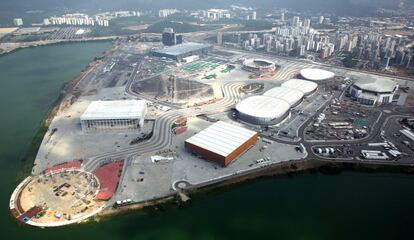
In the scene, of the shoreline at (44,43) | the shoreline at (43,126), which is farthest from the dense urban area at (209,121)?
the shoreline at (44,43)

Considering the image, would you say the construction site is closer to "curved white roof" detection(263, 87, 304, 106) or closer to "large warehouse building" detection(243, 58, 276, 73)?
"curved white roof" detection(263, 87, 304, 106)

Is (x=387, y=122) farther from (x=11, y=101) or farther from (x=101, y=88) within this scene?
(x=11, y=101)

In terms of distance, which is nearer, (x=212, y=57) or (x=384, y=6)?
(x=212, y=57)

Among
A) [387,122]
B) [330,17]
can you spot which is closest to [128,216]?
[387,122]

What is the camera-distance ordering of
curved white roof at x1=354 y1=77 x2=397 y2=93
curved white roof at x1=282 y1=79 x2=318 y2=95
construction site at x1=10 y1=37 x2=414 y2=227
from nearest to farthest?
construction site at x1=10 y1=37 x2=414 y2=227 < curved white roof at x1=354 y1=77 x2=397 y2=93 < curved white roof at x1=282 y1=79 x2=318 y2=95

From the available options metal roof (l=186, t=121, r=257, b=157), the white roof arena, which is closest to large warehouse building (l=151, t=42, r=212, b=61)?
the white roof arena

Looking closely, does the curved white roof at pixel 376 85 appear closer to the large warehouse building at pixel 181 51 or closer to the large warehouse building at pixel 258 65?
the large warehouse building at pixel 258 65
